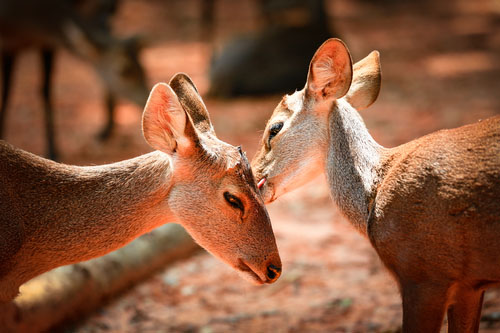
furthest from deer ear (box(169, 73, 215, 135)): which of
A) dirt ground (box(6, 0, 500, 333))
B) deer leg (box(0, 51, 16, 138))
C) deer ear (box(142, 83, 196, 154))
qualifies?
deer leg (box(0, 51, 16, 138))

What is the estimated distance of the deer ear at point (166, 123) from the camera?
358cm

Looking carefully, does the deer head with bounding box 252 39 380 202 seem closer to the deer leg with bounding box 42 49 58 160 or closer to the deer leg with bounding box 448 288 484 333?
the deer leg with bounding box 448 288 484 333

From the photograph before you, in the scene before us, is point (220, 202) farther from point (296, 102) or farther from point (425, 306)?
point (425, 306)

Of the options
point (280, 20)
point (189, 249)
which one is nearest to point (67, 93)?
point (280, 20)

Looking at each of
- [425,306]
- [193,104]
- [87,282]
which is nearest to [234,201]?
[193,104]

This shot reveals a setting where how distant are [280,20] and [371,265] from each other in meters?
9.92

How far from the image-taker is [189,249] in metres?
7.05

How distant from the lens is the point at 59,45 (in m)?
9.54

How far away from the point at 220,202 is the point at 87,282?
2336 mm

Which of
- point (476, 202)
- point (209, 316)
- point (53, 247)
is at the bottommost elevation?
point (209, 316)

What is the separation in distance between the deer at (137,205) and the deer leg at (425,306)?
0.73m

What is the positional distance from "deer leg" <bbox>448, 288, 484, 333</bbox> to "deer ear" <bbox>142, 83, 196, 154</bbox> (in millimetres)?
1680

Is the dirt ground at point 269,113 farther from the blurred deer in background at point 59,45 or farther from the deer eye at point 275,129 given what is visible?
the blurred deer in background at point 59,45

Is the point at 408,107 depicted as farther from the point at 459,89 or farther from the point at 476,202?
the point at 476,202
